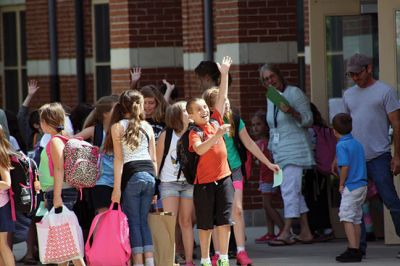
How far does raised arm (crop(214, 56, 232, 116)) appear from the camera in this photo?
12.9m

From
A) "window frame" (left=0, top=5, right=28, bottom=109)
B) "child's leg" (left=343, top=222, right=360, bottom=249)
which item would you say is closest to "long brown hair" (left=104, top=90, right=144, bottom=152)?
"child's leg" (left=343, top=222, right=360, bottom=249)

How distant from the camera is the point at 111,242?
509 inches

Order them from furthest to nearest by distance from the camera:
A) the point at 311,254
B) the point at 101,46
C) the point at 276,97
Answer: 1. the point at 101,46
2. the point at 276,97
3. the point at 311,254

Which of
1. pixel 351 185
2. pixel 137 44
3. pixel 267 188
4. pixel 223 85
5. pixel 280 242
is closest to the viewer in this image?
pixel 223 85

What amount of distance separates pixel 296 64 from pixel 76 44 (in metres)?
5.89

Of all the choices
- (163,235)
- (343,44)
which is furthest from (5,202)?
(343,44)

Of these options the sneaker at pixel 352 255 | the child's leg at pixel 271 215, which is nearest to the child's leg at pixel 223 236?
the sneaker at pixel 352 255

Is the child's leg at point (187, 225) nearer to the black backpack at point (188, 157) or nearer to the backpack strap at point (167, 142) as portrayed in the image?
the backpack strap at point (167, 142)

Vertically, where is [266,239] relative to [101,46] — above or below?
below

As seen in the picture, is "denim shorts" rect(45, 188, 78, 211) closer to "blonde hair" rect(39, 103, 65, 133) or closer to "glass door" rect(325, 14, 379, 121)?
"blonde hair" rect(39, 103, 65, 133)

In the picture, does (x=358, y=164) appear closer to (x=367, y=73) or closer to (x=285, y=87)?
(x=367, y=73)

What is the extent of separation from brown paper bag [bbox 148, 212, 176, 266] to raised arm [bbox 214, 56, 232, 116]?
3.63 feet

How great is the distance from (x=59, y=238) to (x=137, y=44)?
7391 millimetres

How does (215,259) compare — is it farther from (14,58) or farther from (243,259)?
(14,58)
